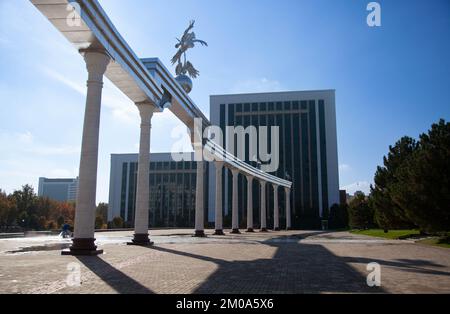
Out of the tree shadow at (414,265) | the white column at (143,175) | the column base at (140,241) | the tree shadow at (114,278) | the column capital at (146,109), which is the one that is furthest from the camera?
the column capital at (146,109)

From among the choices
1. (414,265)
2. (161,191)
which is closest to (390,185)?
(414,265)

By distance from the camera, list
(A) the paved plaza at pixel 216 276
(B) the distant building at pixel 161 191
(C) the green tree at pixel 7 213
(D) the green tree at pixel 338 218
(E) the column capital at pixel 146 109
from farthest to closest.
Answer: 1. (B) the distant building at pixel 161 191
2. (D) the green tree at pixel 338 218
3. (C) the green tree at pixel 7 213
4. (E) the column capital at pixel 146 109
5. (A) the paved plaza at pixel 216 276

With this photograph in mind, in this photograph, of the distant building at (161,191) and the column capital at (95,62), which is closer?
the column capital at (95,62)

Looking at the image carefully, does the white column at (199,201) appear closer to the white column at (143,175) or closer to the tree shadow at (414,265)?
the white column at (143,175)

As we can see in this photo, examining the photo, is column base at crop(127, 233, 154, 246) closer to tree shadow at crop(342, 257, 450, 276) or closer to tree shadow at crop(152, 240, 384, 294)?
tree shadow at crop(152, 240, 384, 294)

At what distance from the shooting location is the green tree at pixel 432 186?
81.5 feet

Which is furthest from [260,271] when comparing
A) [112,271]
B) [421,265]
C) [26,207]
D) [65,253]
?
[26,207]

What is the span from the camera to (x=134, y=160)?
11038cm

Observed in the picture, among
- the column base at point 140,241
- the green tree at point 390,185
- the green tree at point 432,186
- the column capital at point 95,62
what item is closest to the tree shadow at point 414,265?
the green tree at point 432,186

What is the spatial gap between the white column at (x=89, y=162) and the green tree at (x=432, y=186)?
20.7 meters

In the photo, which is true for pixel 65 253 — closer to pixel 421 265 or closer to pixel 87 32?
pixel 87 32

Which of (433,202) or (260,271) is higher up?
(433,202)

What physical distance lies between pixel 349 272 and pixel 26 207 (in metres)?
77.4

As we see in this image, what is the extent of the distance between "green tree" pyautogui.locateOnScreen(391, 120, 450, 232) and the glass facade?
6493cm
